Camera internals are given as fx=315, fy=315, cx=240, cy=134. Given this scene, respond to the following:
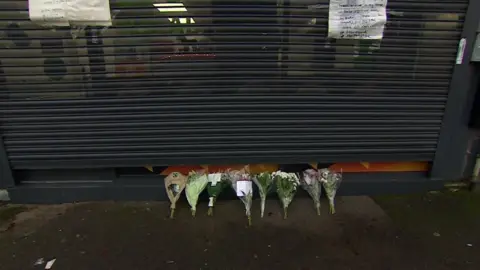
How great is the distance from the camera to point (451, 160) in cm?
344

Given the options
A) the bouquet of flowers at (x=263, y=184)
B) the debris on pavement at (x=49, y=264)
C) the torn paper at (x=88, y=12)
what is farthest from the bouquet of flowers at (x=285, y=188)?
the torn paper at (x=88, y=12)

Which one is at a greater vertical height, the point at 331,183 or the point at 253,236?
the point at 331,183

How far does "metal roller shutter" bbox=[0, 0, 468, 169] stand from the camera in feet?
9.59

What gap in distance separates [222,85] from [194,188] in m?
1.05

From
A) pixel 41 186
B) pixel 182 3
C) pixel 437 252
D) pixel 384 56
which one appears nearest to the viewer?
pixel 437 252

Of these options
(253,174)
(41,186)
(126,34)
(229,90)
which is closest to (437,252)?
(253,174)

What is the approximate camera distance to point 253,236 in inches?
110

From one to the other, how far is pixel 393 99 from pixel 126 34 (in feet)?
8.83

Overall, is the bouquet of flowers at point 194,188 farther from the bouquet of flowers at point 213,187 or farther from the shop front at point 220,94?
the shop front at point 220,94

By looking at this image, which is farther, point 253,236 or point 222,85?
point 222,85

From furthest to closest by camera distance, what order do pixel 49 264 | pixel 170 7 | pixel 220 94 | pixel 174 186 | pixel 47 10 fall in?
pixel 174 186 → pixel 220 94 → pixel 170 7 → pixel 47 10 → pixel 49 264

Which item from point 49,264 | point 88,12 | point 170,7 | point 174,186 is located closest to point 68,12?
point 88,12

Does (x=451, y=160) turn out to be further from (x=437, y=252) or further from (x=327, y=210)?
(x=327, y=210)

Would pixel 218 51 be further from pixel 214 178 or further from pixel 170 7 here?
pixel 214 178
